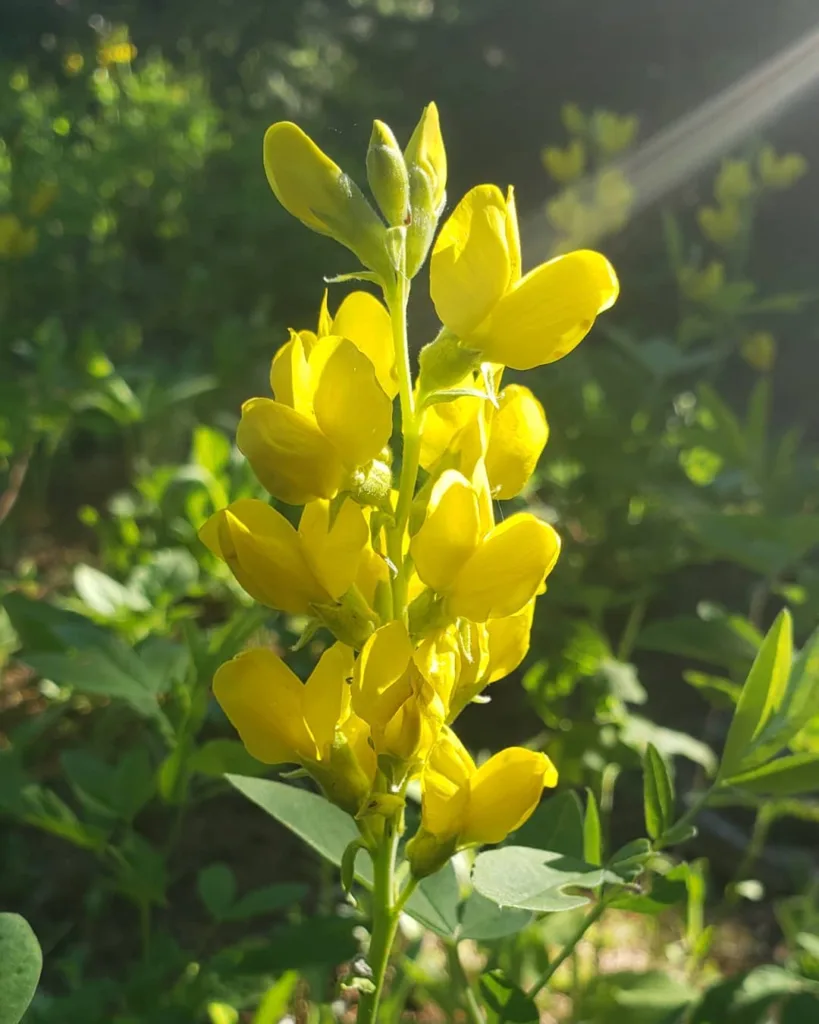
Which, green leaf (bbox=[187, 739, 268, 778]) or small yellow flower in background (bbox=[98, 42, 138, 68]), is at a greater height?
small yellow flower in background (bbox=[98, 42, 138, 68])

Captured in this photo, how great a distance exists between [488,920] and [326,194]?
0.57 meters

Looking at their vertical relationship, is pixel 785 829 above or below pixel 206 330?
below

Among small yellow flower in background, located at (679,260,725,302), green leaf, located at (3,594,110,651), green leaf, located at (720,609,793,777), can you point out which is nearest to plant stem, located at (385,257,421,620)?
green leaf, located at (720,609,793,777)

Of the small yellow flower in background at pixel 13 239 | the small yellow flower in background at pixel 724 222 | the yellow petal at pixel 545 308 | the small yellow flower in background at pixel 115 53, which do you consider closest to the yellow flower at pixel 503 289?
the yellow petal at pixel 545 308

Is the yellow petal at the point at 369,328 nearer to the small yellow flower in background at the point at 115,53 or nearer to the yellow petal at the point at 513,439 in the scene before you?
the yellow petal at the point at 513,439

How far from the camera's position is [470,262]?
584mm

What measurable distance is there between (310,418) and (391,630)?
0.46 feet

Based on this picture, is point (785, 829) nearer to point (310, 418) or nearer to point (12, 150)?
point (310, 418)

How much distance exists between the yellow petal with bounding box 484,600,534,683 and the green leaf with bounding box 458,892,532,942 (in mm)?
203

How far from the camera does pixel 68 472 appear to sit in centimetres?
266

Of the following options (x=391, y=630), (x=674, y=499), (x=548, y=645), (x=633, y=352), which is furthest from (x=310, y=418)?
(x=633, y=352)

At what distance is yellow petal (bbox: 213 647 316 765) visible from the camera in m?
0.61

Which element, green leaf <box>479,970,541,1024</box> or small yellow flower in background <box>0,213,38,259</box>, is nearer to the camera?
green leaf <box>479,970,541,1024</box>

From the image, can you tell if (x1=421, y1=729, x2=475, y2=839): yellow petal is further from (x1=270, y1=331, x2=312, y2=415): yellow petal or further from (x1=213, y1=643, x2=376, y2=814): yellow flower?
(x1=270, y1=331, x2=312, y2=415): yellow petal
